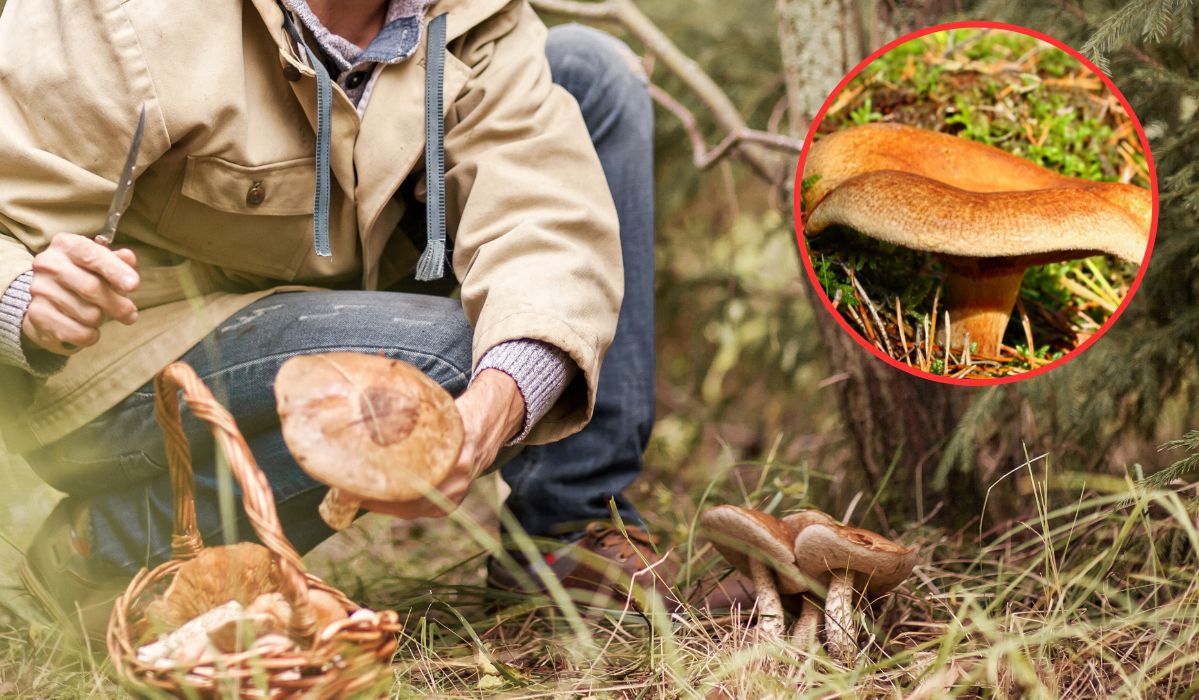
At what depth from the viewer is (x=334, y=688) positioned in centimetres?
87

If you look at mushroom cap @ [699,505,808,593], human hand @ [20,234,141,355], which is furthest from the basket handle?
mushroom cap @ [699,505,808,593]

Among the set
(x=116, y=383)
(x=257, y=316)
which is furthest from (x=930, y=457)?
(x=116, y=383)

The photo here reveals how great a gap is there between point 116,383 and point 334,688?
692 millimetres

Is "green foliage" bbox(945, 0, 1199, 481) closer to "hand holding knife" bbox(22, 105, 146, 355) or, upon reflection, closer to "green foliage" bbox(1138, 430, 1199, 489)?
"green foliage" bbox(1138, 430, 1199, 489)

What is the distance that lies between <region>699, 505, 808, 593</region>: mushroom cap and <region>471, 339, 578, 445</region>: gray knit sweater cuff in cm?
26

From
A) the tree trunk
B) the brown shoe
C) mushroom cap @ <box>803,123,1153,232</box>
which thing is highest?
mushroom cap @ <box>803,123,1153,232</box>

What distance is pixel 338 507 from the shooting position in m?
0.90

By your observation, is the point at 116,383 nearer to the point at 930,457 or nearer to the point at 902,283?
the point at 902,283

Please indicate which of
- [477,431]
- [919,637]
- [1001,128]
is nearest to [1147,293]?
[1001,128]

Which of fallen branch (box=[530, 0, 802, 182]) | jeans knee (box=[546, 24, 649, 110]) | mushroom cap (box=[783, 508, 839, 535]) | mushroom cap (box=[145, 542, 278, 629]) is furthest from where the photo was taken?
fallen branch (box=[530, 0, 802, 182])

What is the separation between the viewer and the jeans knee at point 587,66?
5.48 feet

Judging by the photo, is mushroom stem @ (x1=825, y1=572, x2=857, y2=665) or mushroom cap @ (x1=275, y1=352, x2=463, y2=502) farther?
mushroom stem @ (x1=825, y1=572, x2=857, y2=665)

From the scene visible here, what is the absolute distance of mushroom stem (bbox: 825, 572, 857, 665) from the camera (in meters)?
1.24

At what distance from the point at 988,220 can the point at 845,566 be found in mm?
454
